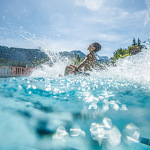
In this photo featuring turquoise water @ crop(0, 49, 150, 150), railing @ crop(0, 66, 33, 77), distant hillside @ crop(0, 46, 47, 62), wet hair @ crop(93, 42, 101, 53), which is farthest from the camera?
distant hillside @ crop(0, 46, 47, 62)

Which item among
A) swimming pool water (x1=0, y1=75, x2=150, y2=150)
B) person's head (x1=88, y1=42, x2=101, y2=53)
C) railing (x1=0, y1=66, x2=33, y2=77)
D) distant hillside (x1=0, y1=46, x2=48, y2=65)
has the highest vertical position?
distant hillside (x1=0, y1=46, x2=48, y2=65)

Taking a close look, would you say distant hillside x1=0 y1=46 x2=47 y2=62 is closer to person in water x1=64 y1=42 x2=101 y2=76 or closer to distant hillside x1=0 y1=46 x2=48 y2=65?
distant hillside x1=0 y1=46 x2=48 y2=65

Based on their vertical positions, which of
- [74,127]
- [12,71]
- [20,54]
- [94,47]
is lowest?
[74,127]

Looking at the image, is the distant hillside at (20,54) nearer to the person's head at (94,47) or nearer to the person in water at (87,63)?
the person in water at (87,63)

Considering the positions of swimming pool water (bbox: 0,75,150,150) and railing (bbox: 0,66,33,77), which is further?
railing (bbox: 0,66,33,77)

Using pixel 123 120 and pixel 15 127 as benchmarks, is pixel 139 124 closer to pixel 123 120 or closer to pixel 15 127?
pixel 123 120

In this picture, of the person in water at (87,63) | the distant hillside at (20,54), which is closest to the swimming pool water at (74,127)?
the person in water at (87,63)

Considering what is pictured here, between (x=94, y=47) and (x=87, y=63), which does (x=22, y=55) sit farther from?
(x=94, y=47)

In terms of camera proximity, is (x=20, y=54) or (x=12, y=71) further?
(x=20, y=54)

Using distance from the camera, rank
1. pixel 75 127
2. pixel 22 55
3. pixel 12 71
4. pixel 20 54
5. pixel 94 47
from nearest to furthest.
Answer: pixel 75 127, pixel 94 47, pixel 12 71, pixel 20 54, pixel 22 55

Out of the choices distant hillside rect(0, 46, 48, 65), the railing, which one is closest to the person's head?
the railing

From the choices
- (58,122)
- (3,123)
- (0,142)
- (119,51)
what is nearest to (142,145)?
(58,122)

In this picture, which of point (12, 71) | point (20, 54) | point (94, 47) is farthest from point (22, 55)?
point (94, 47)

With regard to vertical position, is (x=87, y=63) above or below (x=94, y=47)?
below
